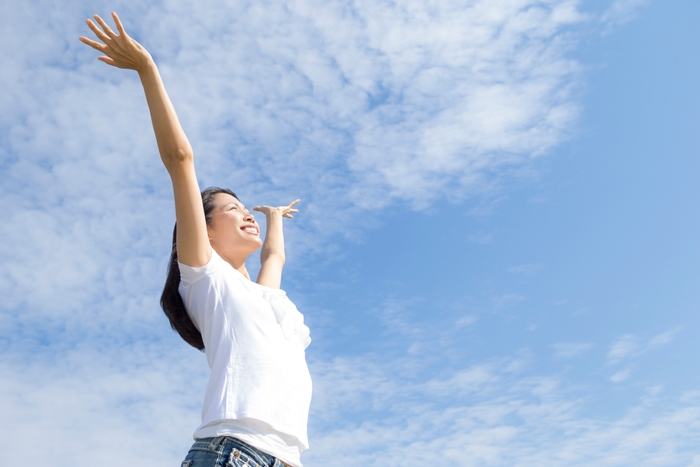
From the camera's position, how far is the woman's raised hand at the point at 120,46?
11.3 ft

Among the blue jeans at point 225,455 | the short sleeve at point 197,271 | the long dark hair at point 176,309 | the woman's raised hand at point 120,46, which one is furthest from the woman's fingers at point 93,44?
the blue jeans at point 225,455

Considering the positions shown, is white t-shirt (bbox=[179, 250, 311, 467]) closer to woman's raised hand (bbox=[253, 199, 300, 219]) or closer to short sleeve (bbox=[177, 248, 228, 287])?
short sleeve (bbox=[177, 248, 228, 287])

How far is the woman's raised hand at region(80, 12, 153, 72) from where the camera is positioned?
3438mm

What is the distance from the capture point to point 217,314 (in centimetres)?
356

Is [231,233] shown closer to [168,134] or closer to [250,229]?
[250,229]

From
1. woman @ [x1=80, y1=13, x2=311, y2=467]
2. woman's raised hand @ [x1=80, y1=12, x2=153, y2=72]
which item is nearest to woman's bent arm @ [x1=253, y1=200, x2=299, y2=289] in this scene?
woman @ [x1=80, y1=13, x2=311, y2=467]

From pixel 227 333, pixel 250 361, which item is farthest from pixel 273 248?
pixel 250 361

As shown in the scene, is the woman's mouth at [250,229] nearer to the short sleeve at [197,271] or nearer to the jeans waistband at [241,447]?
the short sleeve at [197,271]

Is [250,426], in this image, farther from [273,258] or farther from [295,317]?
[273,258]

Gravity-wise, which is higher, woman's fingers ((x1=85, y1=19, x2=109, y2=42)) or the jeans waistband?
woman's fingers ((x1=85, y1=19, x2=109, y2=42))

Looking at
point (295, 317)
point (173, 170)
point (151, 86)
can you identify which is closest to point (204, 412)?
point (295, 317)

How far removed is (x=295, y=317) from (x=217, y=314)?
56cm

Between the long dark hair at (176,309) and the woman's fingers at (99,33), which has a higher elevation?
the woman's fingers at (99,33)

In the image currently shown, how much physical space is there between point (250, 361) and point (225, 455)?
1.71 feet
